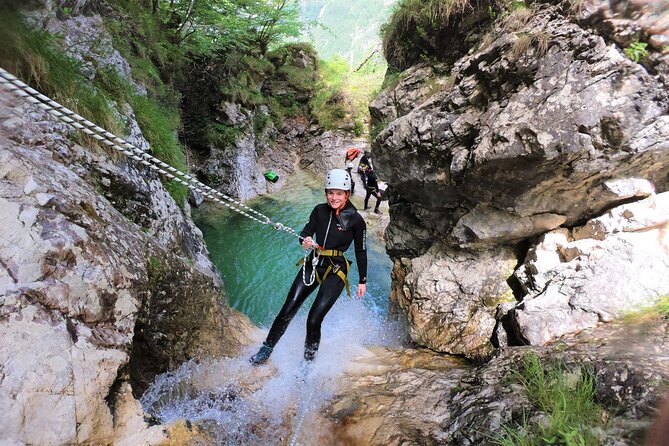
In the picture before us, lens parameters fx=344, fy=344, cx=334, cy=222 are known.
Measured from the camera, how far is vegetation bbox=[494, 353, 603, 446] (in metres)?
2.38

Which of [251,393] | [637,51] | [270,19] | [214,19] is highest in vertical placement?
[270,19]

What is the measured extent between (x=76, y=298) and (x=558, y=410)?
151 inches

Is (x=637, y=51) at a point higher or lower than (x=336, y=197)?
higher

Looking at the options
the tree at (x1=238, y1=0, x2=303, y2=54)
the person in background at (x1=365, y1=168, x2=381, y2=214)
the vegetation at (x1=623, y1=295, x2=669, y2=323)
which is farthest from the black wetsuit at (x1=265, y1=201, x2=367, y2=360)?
the tree at (x1=238, y1=0, x2=303, y2=54)

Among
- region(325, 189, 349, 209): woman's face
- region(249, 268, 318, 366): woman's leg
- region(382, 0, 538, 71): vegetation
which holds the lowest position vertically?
region(249, 268, 318, 366): woman's leg

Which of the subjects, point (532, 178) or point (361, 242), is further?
point (532, 178)

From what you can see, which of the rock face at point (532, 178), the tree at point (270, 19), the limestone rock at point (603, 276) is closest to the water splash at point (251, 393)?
the rock face at point (532, 178)

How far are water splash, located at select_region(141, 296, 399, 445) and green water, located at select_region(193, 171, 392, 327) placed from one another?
9.20ft

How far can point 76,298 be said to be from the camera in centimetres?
280

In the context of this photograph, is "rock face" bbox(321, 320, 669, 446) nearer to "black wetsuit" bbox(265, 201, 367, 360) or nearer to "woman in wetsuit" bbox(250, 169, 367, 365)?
"black wetsuit" bbox(265, 201, 367, 360)

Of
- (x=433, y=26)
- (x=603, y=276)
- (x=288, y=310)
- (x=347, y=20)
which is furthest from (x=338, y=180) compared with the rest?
(x=347, y=20)

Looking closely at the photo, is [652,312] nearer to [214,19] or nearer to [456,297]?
[456,297]

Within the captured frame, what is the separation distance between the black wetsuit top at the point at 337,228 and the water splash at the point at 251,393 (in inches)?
56.8

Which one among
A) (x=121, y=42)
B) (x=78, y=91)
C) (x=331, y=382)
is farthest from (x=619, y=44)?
(x=121, y=42)
